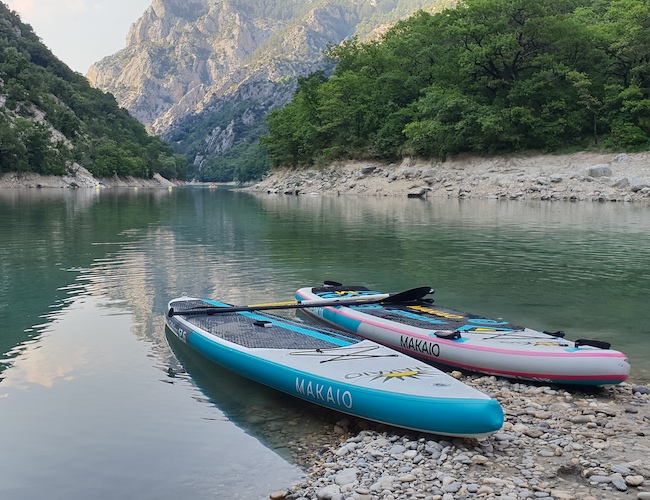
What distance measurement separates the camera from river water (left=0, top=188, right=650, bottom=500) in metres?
5.97

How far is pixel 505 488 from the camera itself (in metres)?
4.95

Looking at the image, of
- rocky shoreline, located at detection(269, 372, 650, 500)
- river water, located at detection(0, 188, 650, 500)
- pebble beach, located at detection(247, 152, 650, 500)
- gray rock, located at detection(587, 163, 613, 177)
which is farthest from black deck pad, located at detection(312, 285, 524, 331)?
gray rock, located at detection(587, 163, 613, 177)

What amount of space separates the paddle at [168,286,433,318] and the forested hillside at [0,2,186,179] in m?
88.9

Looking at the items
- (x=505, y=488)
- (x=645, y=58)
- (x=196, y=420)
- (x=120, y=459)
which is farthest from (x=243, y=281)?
(x=645, y=58)

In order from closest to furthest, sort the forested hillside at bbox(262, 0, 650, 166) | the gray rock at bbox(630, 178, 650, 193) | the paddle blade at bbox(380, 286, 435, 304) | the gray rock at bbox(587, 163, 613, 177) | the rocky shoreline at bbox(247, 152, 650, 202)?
the paddle blade at bbox(380, 286, 435, 304)
the gray rock at bbox(630, 178, 650, 193)
the rocky shoreline at bbox(247, 152, 650, 202)
the gray rock at bbox(587, 163, 613, 177)
the forested hillside at bbox(262, 0, 650, 166)

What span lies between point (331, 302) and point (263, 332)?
7.20ft

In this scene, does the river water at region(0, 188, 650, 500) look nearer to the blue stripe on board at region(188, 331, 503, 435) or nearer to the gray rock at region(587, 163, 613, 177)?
the blue stripe on board at region(188, 331, 503, 435)

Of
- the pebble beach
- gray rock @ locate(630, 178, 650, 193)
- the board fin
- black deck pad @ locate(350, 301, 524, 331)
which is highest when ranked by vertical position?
gray rock @ locate(630, 178, 650, 193)

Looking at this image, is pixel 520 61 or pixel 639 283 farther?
pixel 520 61

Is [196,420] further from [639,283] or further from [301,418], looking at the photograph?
[639,283]

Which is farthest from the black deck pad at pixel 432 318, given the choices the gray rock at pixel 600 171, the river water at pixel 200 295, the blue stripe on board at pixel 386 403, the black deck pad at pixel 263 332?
the gray rock at pixel 600 171

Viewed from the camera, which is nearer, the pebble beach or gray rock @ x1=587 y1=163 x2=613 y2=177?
the pebble beach

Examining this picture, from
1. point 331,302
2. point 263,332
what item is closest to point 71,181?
point 331,302

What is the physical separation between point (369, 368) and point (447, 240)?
16673mm
